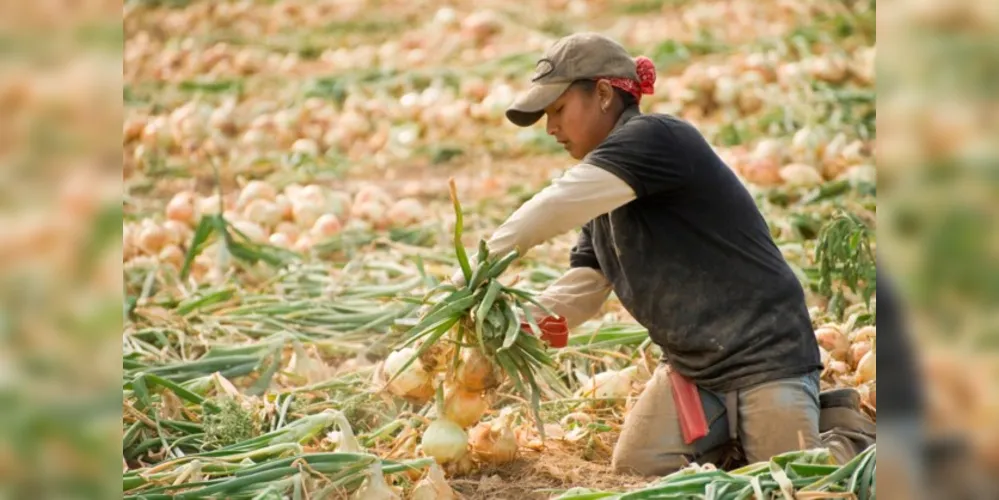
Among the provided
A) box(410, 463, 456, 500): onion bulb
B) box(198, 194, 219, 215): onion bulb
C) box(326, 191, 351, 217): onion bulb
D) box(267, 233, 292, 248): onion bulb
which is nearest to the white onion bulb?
box(410, 463, 456, 500): onion bulb

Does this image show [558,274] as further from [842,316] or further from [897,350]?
[897,350]

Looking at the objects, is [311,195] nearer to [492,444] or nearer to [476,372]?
[492,444]

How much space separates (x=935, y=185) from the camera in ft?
2.87

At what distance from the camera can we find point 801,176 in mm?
6184

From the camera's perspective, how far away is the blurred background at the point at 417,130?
2.83 ft

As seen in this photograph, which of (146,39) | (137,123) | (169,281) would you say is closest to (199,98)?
(137,123)

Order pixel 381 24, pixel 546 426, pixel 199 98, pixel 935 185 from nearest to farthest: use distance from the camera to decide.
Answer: pixel 935 185 < pixel 546 426 < pixel 199 98 < pixel 381 24

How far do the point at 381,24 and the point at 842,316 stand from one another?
8052 mm

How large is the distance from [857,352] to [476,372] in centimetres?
149

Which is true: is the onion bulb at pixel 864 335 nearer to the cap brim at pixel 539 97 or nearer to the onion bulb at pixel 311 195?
the cap brim at pixel 539 97

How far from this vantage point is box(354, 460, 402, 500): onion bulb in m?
2.71

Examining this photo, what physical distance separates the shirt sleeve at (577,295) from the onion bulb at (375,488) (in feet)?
2.97

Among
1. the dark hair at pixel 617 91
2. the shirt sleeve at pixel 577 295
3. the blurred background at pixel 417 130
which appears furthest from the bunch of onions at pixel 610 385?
the blurred background at pixel 417 130

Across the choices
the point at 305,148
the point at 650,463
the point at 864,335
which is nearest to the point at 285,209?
the point at 305,148
